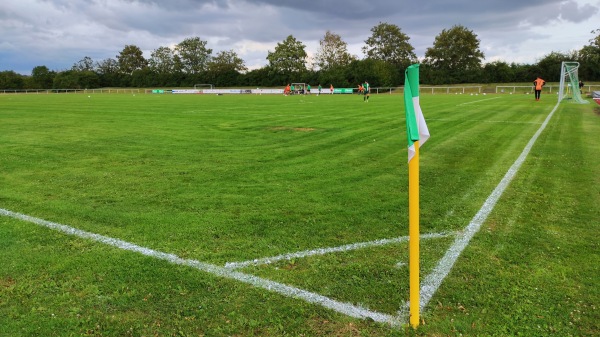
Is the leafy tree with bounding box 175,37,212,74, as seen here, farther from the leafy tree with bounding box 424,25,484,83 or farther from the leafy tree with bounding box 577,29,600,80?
the leafy tree with bounding box 577,29,600,80

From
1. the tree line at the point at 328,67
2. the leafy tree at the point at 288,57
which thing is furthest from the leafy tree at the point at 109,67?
the leafy tree at the point at 288,57

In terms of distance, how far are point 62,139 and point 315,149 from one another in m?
7.70

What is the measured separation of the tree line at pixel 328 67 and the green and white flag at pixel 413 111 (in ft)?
241

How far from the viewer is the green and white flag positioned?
2.72 m

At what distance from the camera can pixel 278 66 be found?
95.2 metres

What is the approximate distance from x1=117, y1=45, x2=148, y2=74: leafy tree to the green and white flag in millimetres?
135381

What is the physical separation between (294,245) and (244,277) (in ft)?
2.67

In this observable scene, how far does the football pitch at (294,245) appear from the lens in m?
3.12

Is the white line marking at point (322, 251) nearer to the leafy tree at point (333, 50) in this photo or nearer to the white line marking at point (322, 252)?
the white line marking at point (322, 252)

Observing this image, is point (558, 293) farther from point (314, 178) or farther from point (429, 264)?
point (314, 178)

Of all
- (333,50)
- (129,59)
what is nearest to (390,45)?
(333,50)

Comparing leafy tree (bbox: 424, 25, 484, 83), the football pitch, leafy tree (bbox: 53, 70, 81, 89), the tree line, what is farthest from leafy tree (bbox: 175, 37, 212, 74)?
the football pitch

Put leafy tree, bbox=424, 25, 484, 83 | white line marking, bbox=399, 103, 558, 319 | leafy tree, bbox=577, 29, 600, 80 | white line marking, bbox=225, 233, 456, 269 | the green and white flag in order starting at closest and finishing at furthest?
1. the green and white flag
2. white line marking, bbox=399, 103, 558, 319
3. white line marking, bbox=225, 233, 456, 269
4. leafy tree, bbox=577, 29, 600, 80
5. leafy tree, bbox=424, 25, 484, 83

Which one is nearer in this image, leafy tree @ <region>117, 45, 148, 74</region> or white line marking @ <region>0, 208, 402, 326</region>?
white line marking @ <region>0, 208, 402, 326</region>
